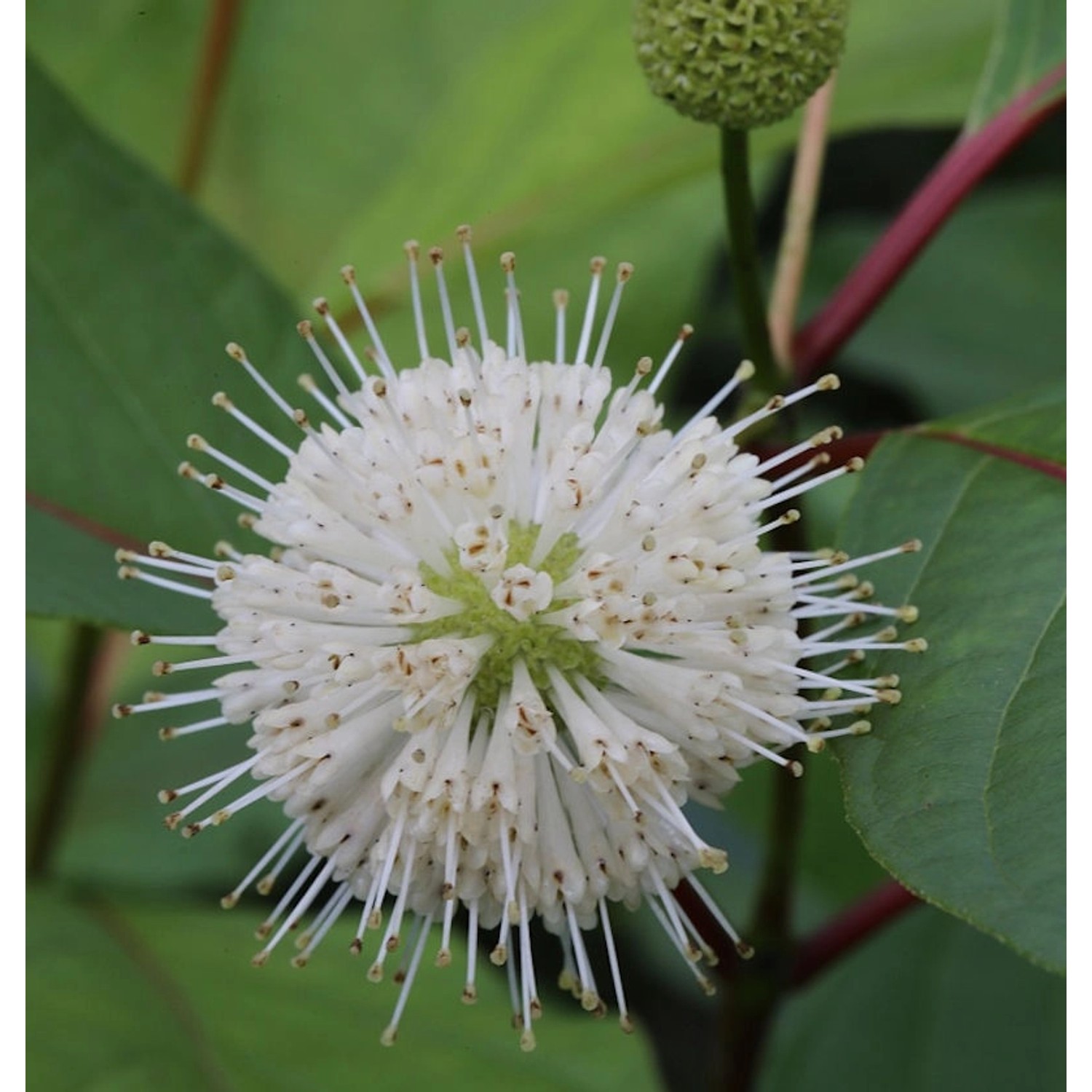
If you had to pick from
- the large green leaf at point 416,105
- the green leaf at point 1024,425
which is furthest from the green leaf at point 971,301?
the green leaf at point 1024,425

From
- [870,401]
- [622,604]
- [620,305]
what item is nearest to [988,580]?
[622,604]

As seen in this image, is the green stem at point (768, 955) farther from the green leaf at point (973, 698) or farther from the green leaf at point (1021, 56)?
the green leaf at point (1021, 56)

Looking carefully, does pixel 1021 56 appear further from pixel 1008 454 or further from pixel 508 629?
pixel 508 629

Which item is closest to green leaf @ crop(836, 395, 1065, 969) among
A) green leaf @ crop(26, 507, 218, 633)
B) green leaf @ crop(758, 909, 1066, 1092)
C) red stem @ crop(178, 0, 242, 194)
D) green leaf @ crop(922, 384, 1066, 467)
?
green leaf @ crop(922, 384, 1066, 467)

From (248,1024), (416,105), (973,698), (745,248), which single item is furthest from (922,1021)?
(416,105)

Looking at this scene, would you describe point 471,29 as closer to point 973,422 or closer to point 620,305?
point 620,305
